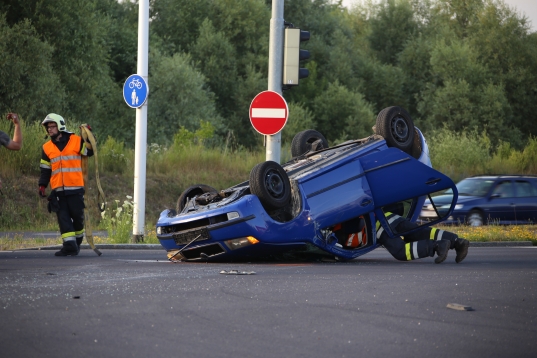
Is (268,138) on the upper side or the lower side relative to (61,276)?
upper

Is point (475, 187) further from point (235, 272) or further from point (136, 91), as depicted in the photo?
point (235, 272)

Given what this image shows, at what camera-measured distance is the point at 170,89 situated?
1858 inches

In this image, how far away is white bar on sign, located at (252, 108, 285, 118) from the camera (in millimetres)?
15453

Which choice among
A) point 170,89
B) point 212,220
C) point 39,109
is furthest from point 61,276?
point 170,89

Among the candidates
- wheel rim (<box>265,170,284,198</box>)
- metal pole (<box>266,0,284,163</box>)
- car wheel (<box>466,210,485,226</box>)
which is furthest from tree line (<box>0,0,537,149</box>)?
wheel rim (<box>265,170,284,198</box>)

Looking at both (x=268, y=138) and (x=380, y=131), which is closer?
(x=380, y=131)

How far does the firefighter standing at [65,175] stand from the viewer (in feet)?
42.2

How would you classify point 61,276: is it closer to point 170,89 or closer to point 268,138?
point 268,138

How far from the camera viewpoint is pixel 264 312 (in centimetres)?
696

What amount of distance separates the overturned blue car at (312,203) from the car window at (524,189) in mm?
13021

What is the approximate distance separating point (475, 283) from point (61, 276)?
12.6ft

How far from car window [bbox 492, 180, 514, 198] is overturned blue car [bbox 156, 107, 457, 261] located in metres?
12.6

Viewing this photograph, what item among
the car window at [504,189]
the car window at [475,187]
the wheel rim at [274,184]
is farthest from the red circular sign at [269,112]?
the car window at [504,189]

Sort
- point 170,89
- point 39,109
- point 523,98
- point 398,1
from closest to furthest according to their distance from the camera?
point 39,109 → point 170,89 → point 523,98 → point 398,1
